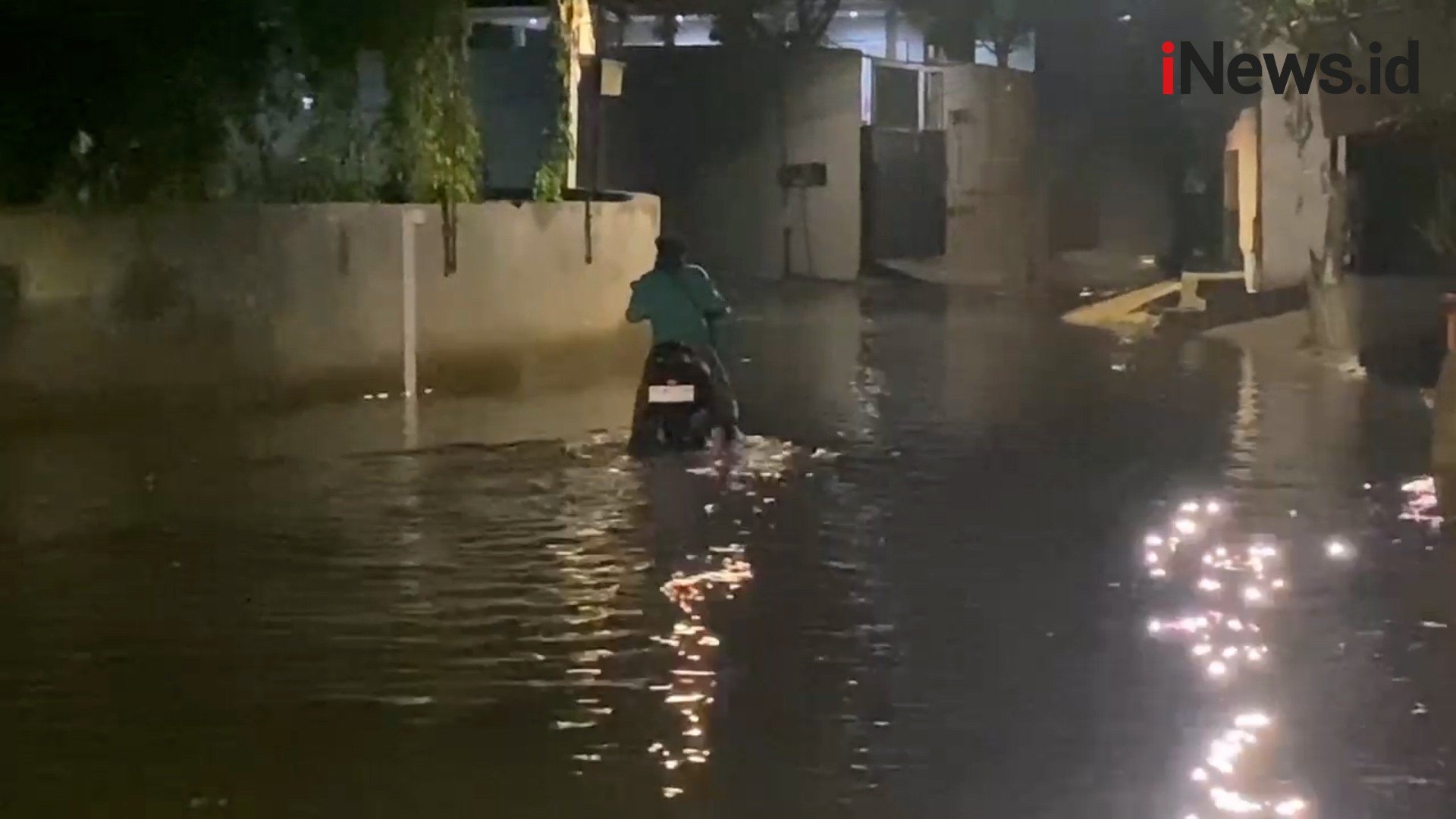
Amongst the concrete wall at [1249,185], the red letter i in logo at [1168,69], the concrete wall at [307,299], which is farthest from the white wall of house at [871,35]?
the concrete wall at [307,299]

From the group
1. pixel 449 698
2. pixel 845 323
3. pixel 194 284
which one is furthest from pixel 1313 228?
pixel 449 698

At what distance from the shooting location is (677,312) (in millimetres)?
14844

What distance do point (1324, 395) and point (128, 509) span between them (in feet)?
31.9

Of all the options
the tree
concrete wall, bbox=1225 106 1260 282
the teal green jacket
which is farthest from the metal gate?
the teal green jacket

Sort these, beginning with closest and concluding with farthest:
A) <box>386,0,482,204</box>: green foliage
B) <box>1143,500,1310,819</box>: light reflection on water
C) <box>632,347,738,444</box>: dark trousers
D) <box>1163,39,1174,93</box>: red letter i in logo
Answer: <box>1143,500,1310,819</box>: light reflection on water, <box>632,347,738,444</box>: dark trousers, <box>386,0,482,204</box>: green foliage, <box>1163,39,1174,93</box>: red letter i in logo

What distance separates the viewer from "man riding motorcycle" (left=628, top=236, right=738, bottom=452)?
1475 cm

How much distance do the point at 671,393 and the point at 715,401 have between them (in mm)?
367

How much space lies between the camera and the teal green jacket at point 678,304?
14.8 metres

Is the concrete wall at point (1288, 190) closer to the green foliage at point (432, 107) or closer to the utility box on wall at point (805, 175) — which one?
the green foliage at point (432, 107)

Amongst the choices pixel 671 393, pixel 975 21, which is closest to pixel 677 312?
pixel 671 393

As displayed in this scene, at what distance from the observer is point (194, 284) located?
17.3 meters

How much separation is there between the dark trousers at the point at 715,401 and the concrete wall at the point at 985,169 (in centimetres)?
2377

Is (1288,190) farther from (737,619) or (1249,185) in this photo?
(737,619)

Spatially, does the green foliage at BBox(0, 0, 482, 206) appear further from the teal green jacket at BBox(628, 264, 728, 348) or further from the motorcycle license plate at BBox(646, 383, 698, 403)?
the motorcycle license plate at BBox(646, 383, 698, 403)
